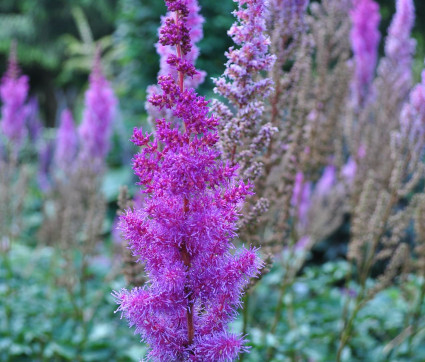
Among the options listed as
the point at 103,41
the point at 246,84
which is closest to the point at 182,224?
the point at 246,84

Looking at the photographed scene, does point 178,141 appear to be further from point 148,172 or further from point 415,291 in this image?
point 415,291

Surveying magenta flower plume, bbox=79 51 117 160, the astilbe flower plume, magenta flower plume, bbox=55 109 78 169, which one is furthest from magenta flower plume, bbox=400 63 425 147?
magenta flower plume, bbox=55 109 78 169

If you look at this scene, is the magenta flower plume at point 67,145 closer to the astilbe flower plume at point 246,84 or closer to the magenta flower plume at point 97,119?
the magenta flower plume at point 97,119

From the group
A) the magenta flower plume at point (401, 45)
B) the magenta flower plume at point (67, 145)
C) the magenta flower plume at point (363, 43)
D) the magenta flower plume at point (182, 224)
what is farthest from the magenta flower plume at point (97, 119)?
the magenta flower plume at point (182, 224)

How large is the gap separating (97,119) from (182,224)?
9.51ft

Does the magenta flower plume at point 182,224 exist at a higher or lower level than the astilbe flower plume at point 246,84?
lower

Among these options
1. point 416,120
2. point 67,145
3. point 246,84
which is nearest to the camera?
point 246,84

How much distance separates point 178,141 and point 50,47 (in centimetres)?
1537

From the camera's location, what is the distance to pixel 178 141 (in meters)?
1.13

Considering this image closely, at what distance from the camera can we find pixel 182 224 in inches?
44.7

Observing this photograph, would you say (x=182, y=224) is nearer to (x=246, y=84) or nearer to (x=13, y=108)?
(x=246, y=84)

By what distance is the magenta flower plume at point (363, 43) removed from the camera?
352 centimetres

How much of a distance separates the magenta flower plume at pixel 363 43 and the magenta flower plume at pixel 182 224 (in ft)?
8.80

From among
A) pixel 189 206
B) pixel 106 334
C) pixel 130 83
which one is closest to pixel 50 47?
pixel 130 83
